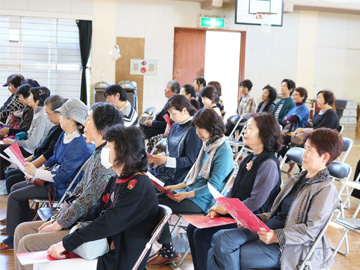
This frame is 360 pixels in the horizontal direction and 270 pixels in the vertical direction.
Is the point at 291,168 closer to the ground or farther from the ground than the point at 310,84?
closer to the ground

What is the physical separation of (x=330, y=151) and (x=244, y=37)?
9.46 metres

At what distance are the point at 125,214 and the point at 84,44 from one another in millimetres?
8942

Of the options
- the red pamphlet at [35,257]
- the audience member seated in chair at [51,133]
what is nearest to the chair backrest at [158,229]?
the red pamphlet at [35,257]

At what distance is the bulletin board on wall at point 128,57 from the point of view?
36.4 feet

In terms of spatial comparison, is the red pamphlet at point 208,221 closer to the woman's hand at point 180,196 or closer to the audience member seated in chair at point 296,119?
the woman's hand at point 180,196

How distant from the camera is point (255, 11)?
1062cm

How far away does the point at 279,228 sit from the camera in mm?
2781

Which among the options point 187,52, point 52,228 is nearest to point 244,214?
point 52,228

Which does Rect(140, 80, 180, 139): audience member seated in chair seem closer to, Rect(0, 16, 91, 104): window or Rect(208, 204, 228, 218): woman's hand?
Rect(208, 204, 228, 218): woman's hand

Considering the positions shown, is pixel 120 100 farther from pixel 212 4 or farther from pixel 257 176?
pixel 212 4

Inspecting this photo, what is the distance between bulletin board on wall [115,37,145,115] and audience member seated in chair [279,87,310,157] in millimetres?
4666

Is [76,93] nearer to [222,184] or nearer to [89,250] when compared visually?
[222,184]

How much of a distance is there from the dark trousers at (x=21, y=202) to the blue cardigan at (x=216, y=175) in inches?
48.7

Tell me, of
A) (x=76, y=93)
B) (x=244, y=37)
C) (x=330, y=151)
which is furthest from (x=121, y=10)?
(x=330, y=151)
